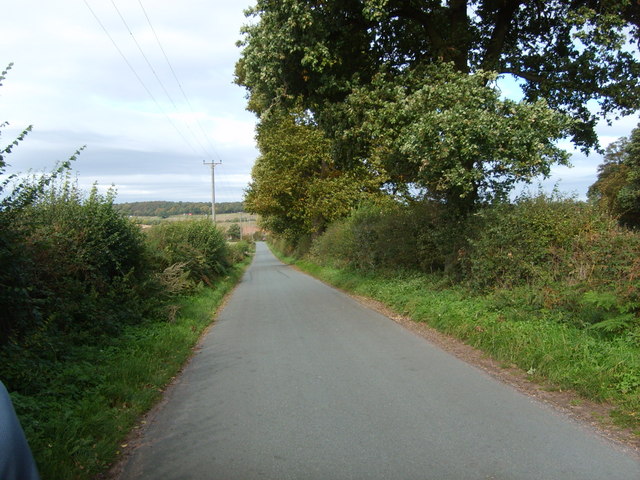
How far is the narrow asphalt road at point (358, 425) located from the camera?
3754 mm

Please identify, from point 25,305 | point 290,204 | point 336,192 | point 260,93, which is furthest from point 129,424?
point 290,204

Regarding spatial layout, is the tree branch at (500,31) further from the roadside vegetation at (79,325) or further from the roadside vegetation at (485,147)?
the roadside vegetation at (79,325)

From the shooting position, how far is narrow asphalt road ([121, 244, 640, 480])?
3.75 meters

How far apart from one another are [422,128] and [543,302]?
3.68 metres

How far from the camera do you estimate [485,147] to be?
29.0 ft

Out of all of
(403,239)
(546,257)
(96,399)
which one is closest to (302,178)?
(403,239)

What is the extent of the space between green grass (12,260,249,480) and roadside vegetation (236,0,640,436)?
15.6 ft

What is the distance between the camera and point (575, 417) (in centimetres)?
472

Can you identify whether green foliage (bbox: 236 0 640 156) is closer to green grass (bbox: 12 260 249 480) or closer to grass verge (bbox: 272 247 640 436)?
grass verge (bbox: 272 247 640 436)

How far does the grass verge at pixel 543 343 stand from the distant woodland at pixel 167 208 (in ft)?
22.8

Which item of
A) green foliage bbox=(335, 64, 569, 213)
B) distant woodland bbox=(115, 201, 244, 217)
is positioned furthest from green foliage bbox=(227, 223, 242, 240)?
green foliage bbox=(335, 64, 569, 213)

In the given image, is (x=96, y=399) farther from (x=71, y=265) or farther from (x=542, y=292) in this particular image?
(x=542, y=292)

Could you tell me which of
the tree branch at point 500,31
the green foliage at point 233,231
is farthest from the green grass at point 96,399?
the green foliage at point 233,231

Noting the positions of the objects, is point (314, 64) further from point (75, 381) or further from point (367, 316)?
point (75, 381)
